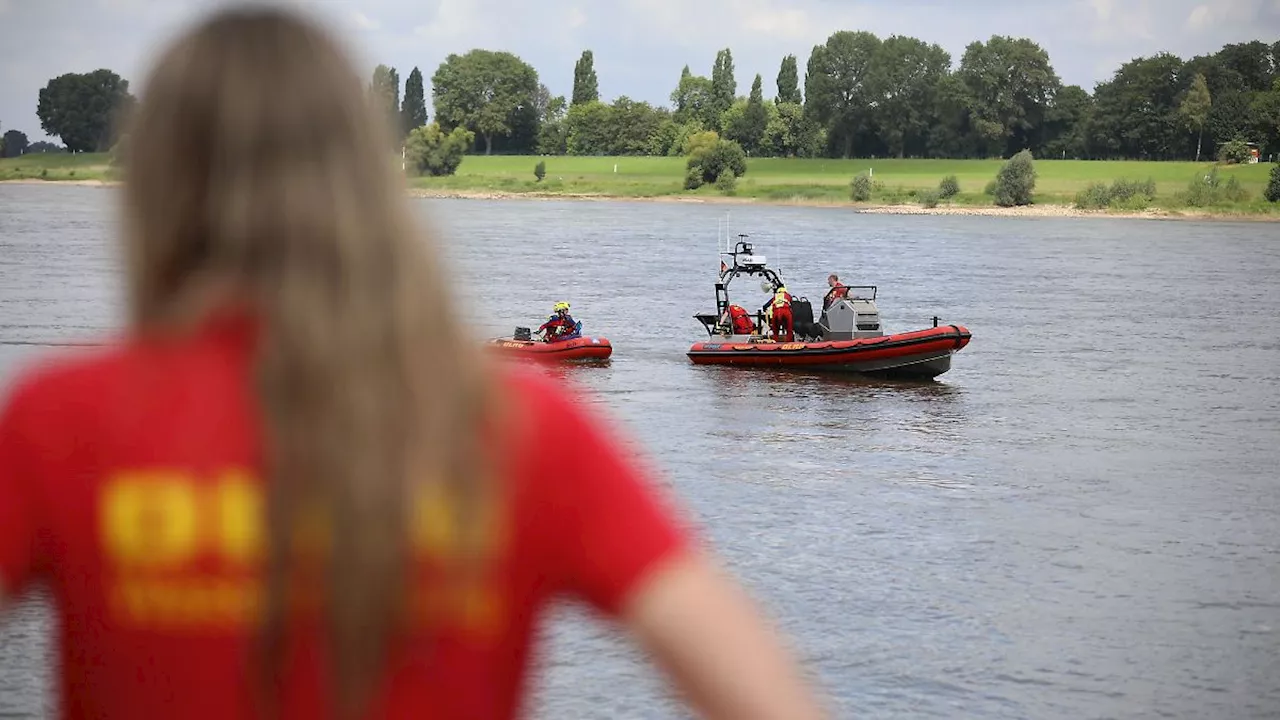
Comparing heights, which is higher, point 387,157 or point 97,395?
point 387,157

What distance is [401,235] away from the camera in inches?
58.7

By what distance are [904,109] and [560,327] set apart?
153 meters

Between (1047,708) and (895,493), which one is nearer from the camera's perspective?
(1047,708)

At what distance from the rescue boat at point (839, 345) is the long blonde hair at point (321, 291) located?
28382 millimetres

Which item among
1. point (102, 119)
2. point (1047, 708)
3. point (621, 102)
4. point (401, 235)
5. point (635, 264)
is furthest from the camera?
point (621, 102)

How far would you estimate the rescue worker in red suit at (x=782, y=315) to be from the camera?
102ft

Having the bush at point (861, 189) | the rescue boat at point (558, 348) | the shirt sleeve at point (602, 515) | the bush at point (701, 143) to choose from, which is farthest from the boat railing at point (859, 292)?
the bush at point (701, 143)

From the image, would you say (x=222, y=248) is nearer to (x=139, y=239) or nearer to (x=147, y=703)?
(x=139, y=239)

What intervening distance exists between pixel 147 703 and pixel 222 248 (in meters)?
0.42

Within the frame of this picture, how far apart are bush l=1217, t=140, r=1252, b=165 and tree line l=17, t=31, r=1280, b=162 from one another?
4.66m

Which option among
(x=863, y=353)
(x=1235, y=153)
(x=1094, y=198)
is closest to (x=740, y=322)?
(x=863, y=353)

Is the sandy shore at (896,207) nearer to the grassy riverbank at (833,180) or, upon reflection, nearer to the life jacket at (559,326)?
the grassy riverbank at (833,180)

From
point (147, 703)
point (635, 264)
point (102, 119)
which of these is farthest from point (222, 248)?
point (635, 264)

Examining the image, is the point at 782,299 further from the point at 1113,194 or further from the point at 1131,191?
the point at 1131,191
